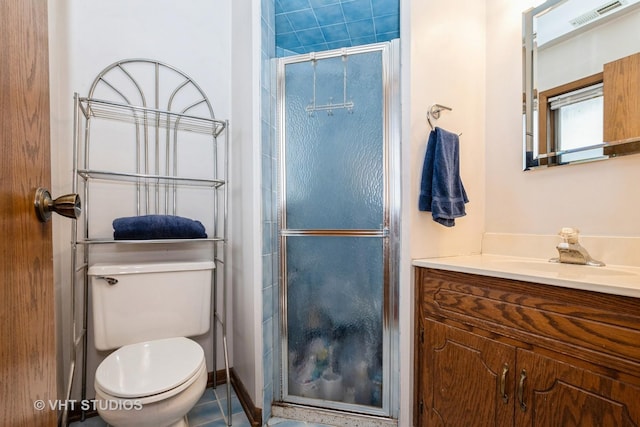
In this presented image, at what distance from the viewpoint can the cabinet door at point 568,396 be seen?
786 millimetres

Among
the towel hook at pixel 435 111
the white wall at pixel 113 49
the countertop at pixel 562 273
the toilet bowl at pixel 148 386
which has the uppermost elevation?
the white wall at pixel 113 49

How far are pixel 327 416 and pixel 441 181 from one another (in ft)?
4.49

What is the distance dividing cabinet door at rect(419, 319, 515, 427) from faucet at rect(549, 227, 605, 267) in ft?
1.82

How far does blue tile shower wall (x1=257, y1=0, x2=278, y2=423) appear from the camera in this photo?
5.10ft

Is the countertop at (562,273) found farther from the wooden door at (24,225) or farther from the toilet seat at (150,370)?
the wooden door at (24,225)

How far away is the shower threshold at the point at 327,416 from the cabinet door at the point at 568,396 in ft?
2.49

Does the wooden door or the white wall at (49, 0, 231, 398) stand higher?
the white wall at (49, 0, 231, 398)

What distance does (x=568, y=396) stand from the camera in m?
0.88

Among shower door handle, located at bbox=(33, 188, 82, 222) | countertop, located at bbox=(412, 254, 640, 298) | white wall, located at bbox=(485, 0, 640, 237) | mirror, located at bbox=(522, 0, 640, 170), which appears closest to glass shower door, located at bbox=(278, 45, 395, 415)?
countertop, located at bbox=(412, 254, 640, 298)

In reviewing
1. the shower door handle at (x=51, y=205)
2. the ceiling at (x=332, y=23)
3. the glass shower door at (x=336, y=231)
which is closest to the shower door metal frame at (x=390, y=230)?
the glass shower door at (x=336, y=231)

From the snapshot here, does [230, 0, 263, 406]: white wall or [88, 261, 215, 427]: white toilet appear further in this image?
[230, 0, 263, 406]: white wall

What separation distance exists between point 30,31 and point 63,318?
5.02 ft

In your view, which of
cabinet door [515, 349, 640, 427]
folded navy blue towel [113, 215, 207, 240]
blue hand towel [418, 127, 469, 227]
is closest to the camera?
cabinet door [515, 349, 640, 427]

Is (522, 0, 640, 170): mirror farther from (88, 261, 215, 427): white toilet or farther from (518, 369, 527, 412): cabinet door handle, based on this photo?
(88, 261, 215, 427): white toilet
